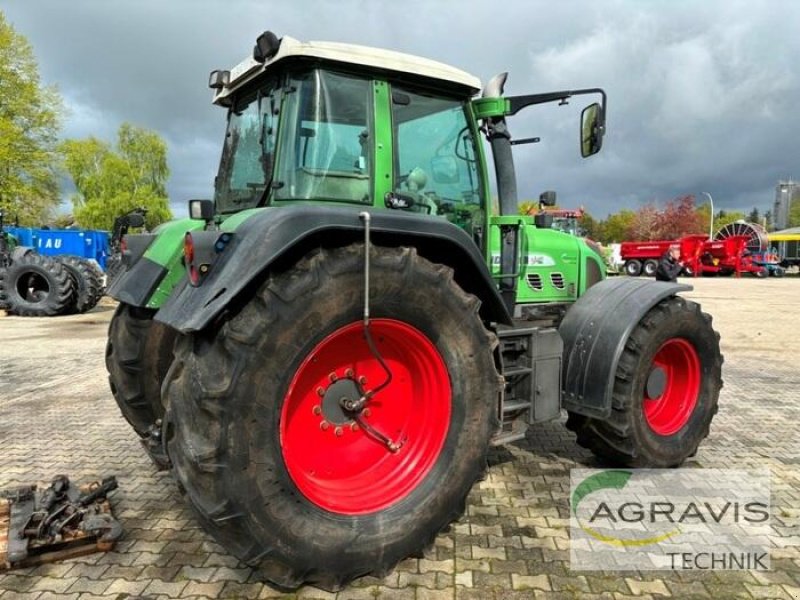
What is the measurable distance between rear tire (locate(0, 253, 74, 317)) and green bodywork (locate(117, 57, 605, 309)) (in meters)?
11.3

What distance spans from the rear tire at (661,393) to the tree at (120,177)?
39746 millimetres

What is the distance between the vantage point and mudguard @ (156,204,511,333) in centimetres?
231

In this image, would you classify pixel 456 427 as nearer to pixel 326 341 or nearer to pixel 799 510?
pixel 326 341

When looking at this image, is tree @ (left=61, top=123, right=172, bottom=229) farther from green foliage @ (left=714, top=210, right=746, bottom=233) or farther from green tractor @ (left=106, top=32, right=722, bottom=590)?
green foliage @ (left=714, top=210, right=746, bottom=233)

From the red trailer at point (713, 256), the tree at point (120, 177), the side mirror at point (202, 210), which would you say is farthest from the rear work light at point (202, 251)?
the tree at point (120, 177)

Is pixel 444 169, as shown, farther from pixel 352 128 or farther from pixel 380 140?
pixel 352 128

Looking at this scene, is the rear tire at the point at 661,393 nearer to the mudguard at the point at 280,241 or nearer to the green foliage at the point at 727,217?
the mudguard at the point at 280,241

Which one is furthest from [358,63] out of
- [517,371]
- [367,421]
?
[517,371]

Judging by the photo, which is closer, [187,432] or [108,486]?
[187,432]

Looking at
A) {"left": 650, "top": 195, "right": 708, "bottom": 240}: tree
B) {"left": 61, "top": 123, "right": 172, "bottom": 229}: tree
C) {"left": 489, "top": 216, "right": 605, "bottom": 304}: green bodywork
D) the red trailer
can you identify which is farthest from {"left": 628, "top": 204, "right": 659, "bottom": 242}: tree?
{"left": 489, "top": 216, "right": 605, "bottom": 304}: green bodywork

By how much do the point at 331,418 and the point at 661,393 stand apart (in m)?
2.48

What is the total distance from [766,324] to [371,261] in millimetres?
13119

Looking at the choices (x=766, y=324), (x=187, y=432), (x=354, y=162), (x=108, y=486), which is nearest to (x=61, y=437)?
(x=108, y=486)

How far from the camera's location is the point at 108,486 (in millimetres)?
3330
